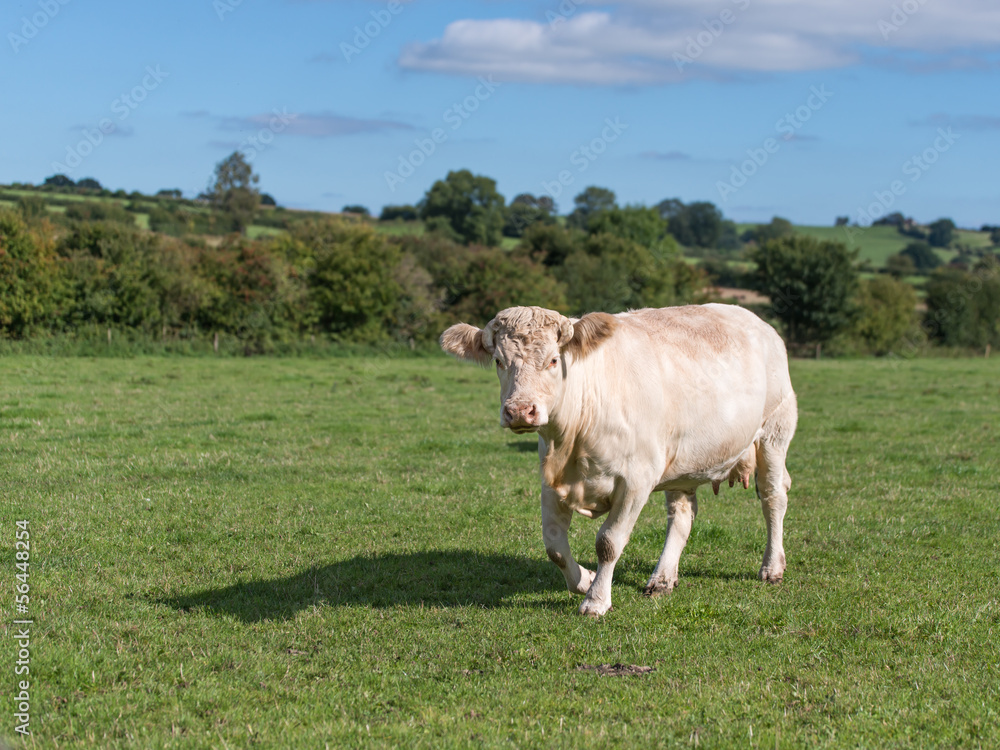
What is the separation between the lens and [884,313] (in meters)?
63.3

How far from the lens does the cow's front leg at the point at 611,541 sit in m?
6.83

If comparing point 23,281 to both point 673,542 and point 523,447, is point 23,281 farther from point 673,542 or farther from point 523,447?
point 673,542

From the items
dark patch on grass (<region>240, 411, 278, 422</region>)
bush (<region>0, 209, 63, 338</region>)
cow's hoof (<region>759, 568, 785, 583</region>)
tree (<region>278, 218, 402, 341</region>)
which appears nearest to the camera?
cow's hoof (<region>759, 568, 785, 583</region>)

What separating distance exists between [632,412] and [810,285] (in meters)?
55.9

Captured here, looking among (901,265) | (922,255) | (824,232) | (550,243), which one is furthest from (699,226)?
(550,243)

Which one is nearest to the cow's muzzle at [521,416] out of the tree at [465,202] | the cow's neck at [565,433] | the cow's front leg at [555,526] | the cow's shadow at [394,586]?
the cow's neck at [565,433]

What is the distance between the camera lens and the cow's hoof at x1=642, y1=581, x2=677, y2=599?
24.3 ft

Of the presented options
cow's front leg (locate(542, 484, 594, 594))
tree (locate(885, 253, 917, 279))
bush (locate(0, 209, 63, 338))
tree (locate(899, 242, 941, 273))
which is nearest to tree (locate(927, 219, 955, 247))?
tree (locate(899, 242, 941, 273))

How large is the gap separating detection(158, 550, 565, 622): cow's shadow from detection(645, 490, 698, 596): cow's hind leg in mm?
805

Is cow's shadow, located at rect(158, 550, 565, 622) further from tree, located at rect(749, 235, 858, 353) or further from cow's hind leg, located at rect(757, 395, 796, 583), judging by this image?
tree, located at rect(749, 235, 858, 353)

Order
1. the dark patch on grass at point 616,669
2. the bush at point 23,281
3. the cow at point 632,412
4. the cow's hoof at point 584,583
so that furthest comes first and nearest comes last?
the bush at point 23,281
the cow's hoof at point 584,583
the cow at point 632,412
the dark patch on grass at point 616,669

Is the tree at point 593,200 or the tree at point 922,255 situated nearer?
the tree at point 593,200

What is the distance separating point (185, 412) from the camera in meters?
17.6

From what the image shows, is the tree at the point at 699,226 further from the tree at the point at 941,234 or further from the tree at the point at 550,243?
the tree at the point at 550,243
